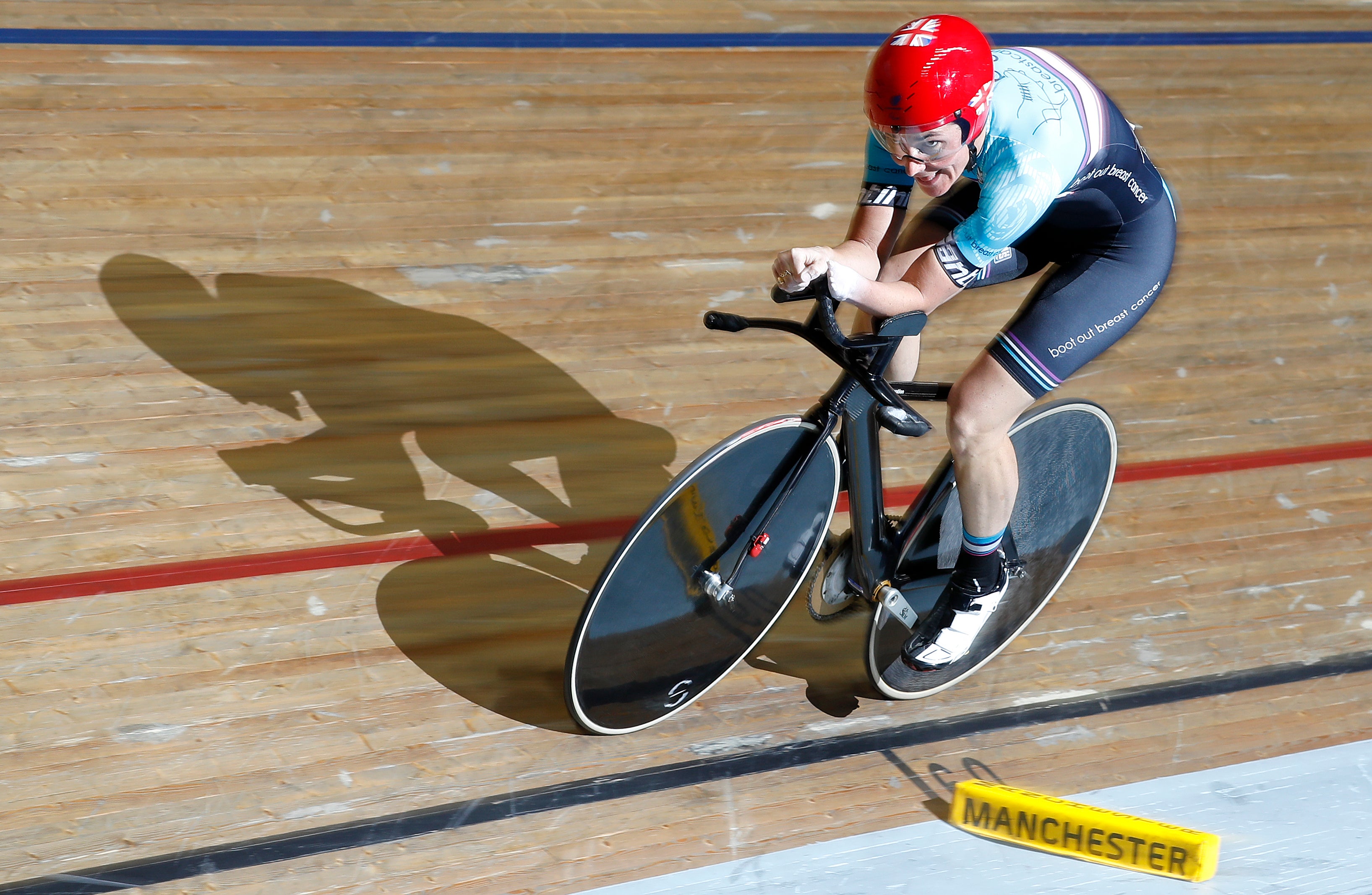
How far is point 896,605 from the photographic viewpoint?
2.11 metres

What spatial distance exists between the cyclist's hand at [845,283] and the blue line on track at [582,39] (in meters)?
2.60

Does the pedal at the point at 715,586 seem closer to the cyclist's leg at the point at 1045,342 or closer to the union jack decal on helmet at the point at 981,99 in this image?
the cyclist's leg at the point at 1045,342

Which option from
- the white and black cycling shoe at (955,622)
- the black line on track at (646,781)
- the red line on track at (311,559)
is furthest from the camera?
the red line on track at (311,559)

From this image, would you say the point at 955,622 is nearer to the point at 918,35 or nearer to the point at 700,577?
the point at 700,577

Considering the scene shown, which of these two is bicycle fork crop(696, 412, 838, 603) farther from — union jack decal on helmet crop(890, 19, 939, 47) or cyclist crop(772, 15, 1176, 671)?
union jack decal on helmet crop(890, 19, 939, 47)

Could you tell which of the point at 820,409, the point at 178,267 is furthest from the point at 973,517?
the point at 178,267

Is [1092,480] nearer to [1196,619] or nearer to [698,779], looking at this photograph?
[1196,619]

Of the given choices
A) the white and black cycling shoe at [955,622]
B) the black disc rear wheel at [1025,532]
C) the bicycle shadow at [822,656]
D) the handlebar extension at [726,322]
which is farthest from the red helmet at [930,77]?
the bicycle shadow at [822,656]

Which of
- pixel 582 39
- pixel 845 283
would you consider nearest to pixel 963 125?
pixel 845 283

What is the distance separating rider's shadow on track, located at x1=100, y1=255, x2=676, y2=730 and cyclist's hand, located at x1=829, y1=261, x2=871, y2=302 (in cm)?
104

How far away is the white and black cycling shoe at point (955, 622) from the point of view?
2084 mm

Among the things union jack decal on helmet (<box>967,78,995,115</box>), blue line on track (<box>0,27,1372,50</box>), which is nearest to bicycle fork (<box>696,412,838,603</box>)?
union jack decal on helmet (<box>967,78,995,115</box>)

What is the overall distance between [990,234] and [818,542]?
2.29 feet

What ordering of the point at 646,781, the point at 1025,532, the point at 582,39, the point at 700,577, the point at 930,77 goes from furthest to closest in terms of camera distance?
the point at 582,39
the point at 1025,532
the point at 646,781
the point at 700,577
the point at 930,77
